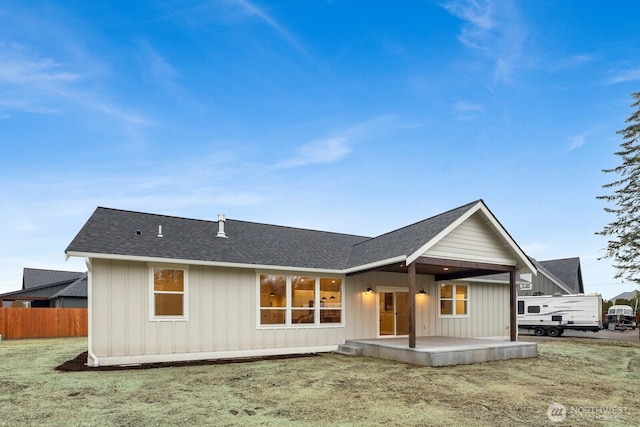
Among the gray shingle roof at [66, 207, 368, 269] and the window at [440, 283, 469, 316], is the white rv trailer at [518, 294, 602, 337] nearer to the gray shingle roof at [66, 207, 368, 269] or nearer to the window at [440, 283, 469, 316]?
the window at [440, 283, 469, 316]

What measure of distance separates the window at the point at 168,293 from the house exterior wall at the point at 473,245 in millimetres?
6828

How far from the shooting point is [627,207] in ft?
80.5

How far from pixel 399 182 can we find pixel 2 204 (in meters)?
19.1

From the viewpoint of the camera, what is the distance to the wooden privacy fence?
68.5 ft

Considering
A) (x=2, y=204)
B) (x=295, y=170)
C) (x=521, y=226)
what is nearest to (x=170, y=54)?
(x=295, y=170)

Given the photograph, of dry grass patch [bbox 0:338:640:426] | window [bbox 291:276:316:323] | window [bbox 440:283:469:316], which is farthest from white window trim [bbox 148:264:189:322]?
window [bbox 440:283:469:316]

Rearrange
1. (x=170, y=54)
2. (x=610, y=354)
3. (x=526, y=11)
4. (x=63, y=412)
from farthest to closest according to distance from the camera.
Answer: (x=170, y=54)
(x=526, y=11)
(x=610, y=354)
(x=63, y=412)

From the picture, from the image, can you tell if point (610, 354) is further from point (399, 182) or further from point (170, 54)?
point (170, 54)

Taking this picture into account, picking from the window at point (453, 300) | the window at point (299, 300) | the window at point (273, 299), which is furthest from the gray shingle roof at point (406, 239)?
the window at point (453, 300)

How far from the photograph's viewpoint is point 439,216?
522 inches

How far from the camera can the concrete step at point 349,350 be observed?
1285 centimetres

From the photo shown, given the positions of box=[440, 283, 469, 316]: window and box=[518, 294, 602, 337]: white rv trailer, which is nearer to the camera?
box=[440, 283, 469, 316]: window

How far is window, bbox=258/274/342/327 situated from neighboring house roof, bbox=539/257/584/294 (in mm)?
27821

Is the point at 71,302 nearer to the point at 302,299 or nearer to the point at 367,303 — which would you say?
the point at 302,299
